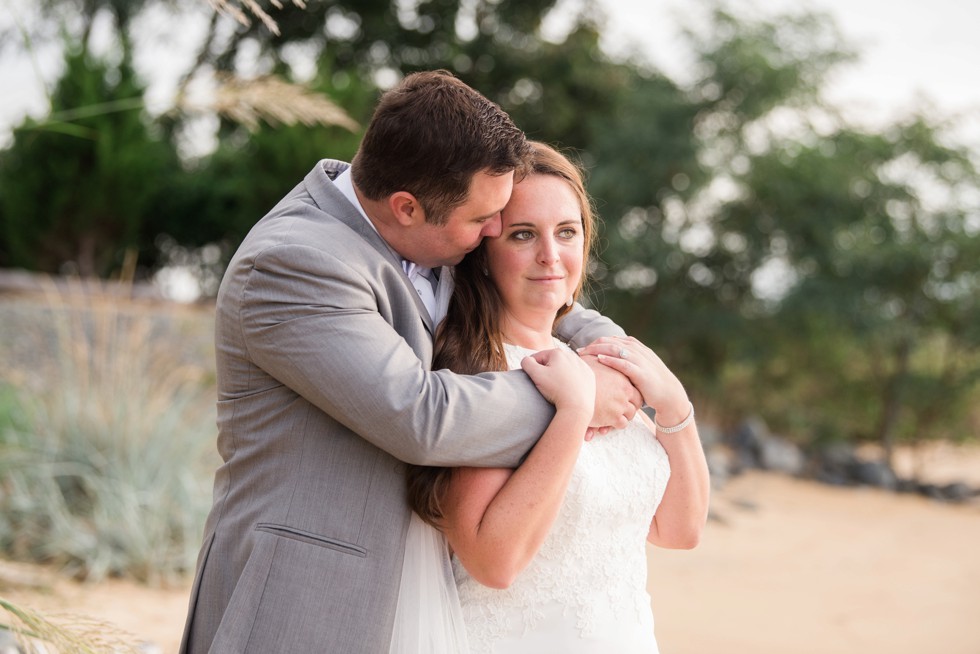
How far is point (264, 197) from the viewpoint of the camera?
12.0 meters

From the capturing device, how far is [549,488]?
2.28m

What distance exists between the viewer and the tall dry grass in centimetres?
579

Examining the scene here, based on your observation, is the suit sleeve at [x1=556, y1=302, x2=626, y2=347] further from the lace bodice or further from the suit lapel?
the suit lapel

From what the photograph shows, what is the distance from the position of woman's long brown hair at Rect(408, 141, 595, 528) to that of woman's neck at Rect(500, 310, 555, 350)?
5 cm

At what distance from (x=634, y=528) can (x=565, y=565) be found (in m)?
0.23

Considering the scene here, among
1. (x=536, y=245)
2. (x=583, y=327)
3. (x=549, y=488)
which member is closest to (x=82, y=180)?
(x=583, y=327)

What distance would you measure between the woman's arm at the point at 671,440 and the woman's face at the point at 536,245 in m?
0.21

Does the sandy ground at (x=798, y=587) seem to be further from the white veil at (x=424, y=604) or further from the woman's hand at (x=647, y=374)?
the woman's hand at (x=647, y=374)

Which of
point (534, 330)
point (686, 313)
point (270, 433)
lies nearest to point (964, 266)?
point (686, 313)

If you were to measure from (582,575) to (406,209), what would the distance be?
108cm

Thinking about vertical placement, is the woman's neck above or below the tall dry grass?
above

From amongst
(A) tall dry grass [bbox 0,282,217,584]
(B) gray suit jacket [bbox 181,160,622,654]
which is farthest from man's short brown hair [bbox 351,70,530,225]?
(A) tall dry grass [bbox 0,282,217,584]

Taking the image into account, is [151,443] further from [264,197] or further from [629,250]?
[629,250]

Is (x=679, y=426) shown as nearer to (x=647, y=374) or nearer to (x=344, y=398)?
(x=647, y=374)
